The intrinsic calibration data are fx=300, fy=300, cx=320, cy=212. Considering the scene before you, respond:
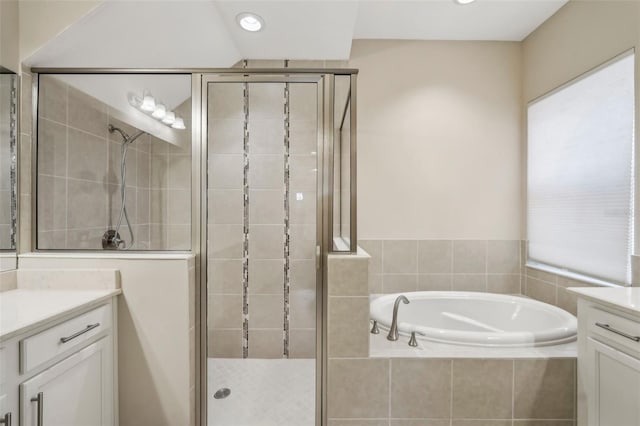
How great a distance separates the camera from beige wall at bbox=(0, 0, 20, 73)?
148 cm

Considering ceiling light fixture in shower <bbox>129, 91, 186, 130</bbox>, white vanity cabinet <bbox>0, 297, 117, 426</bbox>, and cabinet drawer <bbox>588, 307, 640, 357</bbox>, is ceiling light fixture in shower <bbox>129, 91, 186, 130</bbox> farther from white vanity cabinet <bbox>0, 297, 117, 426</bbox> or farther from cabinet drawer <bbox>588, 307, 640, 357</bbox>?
cabinet drawer <bbox>588, 307, 640, 357</bbox>

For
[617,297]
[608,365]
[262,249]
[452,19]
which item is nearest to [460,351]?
Answer: [608,365]

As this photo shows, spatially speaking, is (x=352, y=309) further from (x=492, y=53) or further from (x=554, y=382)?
(x=492, y=53)

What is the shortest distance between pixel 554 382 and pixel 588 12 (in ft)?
7.46

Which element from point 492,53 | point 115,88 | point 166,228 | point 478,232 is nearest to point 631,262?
point 478,232

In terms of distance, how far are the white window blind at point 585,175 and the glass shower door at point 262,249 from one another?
5.77 ft

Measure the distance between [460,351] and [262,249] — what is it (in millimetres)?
1193

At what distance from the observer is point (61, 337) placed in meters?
1.16

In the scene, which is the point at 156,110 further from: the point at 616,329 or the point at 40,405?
the point at 616,329

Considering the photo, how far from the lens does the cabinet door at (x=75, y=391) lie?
105 cm

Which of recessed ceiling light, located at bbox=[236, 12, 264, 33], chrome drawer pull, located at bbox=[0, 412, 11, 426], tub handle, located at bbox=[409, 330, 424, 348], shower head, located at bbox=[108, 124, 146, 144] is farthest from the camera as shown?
recessed ceiling light, located at bbox=[236, 12, 264, 33]

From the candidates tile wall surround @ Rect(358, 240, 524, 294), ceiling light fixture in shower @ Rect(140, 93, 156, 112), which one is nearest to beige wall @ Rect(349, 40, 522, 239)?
tile wall surround @ Rect(358, 240, 524, 294)

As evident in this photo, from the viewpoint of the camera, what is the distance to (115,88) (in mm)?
1660

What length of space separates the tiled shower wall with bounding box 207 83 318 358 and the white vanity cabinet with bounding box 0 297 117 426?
0.48 m
